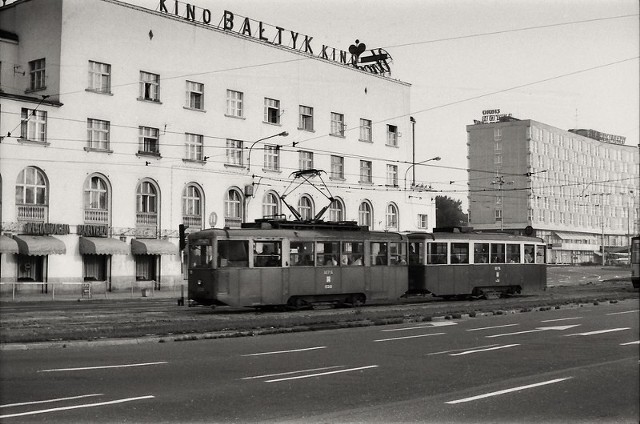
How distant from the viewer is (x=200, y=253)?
2769 cm

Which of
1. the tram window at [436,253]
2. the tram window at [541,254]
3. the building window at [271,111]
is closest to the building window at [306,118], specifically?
the building window at [271,111]

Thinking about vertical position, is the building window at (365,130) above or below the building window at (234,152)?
above

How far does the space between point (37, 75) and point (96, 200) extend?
7564mm

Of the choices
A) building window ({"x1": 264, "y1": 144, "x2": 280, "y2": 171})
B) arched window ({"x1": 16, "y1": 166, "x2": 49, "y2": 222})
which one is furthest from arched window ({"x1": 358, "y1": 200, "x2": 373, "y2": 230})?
arched window ({"x1": 16, "y1": 166, "x2": 49, "y2": 222})

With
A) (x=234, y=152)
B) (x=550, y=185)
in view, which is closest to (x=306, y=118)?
(x=234, y=152)

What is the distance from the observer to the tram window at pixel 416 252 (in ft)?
111

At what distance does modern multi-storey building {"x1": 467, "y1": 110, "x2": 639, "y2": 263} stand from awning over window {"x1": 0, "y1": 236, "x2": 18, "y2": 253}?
74365 millimetres

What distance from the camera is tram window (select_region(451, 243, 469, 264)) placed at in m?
35.0

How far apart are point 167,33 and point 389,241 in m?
A: 22.7

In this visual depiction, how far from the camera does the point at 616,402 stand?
10227mm

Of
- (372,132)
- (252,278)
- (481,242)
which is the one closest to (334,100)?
(372,132)

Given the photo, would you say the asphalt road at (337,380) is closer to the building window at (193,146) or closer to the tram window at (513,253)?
the tram window at (513,253)

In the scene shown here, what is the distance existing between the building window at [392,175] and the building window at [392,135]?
1.84 meters

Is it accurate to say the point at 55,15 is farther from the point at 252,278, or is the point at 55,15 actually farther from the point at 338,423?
the point at 338,423
